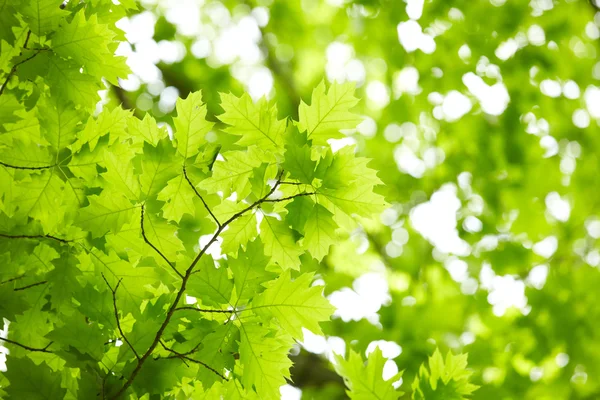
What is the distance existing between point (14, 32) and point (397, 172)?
3.06 metres

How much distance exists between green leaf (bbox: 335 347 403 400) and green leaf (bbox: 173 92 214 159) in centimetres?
66

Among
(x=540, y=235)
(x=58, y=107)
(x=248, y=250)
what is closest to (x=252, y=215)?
(x=248, y=250)

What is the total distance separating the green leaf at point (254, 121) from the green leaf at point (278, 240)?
0.17m

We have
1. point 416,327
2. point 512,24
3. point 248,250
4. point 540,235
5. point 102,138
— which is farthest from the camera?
point 540,235

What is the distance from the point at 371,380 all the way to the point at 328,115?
64 cm

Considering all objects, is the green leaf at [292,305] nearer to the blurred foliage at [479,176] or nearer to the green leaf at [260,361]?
the green leaf at [260,361]

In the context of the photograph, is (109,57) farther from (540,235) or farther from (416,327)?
(540,235)

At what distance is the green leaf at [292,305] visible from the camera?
3.37ft

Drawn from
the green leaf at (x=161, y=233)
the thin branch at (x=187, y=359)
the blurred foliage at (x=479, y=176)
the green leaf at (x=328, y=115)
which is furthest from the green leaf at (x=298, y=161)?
the blurred foliage at (x=479, y=176)

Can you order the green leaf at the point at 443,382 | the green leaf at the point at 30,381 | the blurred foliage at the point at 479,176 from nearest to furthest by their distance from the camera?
the green leaf at the point at 30,381 < the green leaf at the point at 443,382 < the blurred foliage at the point at 479,176

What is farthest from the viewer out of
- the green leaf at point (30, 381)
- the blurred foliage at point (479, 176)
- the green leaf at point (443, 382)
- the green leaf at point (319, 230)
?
the blurred foliage at point (479, 176)

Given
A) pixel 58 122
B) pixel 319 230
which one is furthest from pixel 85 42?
pixel 319 230

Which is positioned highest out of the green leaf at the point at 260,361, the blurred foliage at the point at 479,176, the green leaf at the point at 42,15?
the green leaf at the point at 42,15

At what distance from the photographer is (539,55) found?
324 cm
